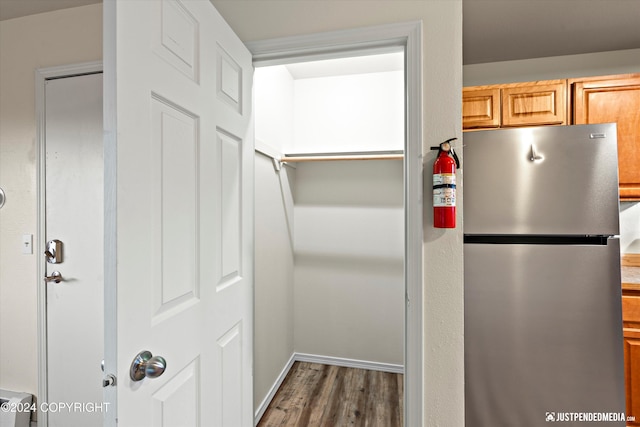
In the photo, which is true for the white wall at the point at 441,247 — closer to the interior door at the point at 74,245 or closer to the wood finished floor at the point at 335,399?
the wood finished floor at the point at 335,399

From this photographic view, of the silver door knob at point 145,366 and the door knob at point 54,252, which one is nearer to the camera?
the silver door knob at point 145,366

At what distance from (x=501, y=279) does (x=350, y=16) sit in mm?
1456

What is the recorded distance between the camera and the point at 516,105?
192 centimetres

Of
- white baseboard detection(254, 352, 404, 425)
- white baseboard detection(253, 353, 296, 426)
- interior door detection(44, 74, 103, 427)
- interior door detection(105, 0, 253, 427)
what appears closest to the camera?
interior door detection(105, 0, 253, 427)

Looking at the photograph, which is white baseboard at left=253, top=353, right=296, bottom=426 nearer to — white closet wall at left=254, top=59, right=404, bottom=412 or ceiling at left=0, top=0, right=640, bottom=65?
white closet wall at left=254, top=59, right=404, bottom=412

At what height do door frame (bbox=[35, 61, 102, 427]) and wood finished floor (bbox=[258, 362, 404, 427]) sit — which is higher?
door frame (bbox=[35, 61, 102, 427])

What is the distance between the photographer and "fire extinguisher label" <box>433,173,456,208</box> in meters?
1.09

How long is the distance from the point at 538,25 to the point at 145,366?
2.59 m

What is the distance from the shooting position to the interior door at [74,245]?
5.21 ft

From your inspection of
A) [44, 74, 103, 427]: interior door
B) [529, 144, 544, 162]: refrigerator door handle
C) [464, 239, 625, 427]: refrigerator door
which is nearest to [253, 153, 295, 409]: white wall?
[44, 74, 103, 427]: interior door

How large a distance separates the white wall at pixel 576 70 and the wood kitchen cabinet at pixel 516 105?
431 mm

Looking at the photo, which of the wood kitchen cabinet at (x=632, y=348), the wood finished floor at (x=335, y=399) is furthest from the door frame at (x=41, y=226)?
the wood kitchen cabinet at (x=632, y=348)

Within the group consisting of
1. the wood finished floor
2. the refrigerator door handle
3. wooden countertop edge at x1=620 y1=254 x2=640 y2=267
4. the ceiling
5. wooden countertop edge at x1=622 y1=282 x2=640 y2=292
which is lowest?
the wood finished floor

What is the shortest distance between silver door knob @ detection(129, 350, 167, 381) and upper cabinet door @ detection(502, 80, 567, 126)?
225cm
